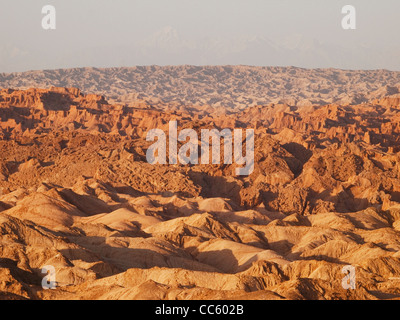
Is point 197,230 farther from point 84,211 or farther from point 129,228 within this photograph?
point 84,211

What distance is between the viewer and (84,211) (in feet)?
228

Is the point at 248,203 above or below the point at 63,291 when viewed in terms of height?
below

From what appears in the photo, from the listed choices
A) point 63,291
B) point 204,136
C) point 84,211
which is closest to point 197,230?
point 84,211

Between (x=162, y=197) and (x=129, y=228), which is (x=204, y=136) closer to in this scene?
(x=162, y=197)

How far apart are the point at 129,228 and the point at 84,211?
8804 mm

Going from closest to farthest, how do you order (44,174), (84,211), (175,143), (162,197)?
1. (84,211)
2. (162,197)
3. (44,174)
4. (175,143)

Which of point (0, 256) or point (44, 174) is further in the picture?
point (44, 174)

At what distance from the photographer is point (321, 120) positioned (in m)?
154

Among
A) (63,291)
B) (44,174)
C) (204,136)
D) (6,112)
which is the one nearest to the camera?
(63,291)

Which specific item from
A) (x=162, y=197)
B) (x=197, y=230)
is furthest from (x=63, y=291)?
(x=162, y=197)

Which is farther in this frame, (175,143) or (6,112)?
(6,112)
